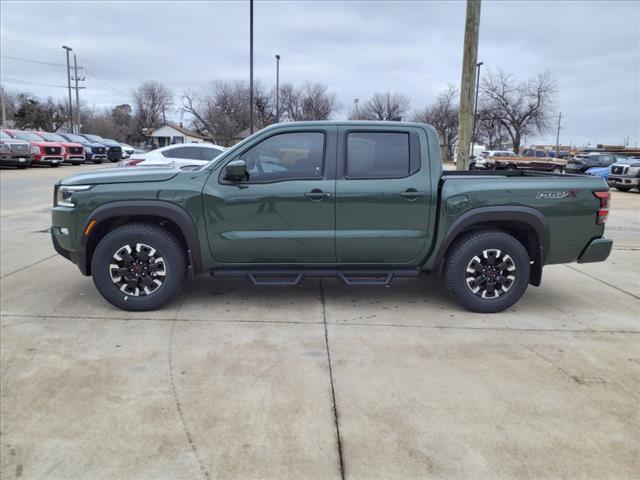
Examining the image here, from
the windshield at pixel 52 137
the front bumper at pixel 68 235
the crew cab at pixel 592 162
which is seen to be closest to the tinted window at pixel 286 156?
the front bumper at pixel 68 235

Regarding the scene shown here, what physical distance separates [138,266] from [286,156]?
5.71ft

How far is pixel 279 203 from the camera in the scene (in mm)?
4543

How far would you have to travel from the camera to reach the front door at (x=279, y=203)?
14.9 ft

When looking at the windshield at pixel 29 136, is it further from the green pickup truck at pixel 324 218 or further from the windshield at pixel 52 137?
the green pickup truck at pixel 324 218

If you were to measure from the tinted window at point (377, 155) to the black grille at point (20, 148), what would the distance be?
23.9m

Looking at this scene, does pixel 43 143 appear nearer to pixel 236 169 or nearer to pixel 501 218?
pixel 236 169

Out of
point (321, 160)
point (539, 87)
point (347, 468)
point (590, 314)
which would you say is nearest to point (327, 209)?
point (321, 160)

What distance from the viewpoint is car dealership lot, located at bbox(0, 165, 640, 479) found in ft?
8.57

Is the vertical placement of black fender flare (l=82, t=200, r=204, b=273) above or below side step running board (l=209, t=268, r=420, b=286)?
above

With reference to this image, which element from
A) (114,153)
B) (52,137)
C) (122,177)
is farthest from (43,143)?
(122,177)

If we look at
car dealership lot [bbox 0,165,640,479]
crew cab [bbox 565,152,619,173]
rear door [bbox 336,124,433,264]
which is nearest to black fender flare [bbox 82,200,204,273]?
car dealership lot [bbox 0,165,640,479]

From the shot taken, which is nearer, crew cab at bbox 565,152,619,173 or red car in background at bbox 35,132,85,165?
crew cab at bbox 565,152,619,173

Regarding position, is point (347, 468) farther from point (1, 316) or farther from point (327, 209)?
point (1, 316)

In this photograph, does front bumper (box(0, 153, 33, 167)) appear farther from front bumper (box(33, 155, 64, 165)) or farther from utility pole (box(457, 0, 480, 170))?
utility pole (box(457, 0, 480, 170))
